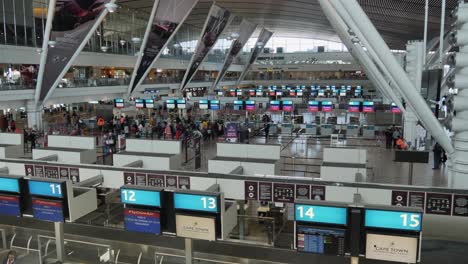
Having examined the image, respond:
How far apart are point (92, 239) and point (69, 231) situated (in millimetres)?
779

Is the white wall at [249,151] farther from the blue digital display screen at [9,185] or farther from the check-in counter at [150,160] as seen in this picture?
the blue digital display screen at [9,185]

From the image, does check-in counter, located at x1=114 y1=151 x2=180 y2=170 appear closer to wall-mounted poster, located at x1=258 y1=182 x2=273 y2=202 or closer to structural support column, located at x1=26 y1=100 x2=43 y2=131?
wall-mounted poster, located at x1=258 y1=182 x2=273 y2=202

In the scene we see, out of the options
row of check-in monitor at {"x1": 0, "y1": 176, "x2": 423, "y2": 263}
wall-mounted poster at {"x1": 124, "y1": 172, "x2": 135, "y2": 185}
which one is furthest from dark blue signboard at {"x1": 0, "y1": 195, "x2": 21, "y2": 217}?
wall-mounted poster at {"x1": 124, "y1": 172, "x2": 135, "y2": 185}

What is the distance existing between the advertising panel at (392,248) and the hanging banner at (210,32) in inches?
1407

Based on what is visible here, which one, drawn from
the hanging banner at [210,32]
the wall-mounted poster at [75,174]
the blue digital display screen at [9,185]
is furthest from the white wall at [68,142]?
the hanging banner at [210,32]

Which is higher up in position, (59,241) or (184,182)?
(184,182)

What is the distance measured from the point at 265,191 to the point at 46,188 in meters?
3.70

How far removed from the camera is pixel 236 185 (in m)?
7.54

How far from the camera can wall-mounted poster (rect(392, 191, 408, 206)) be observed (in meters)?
6.80

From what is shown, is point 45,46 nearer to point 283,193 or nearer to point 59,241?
point 59,241

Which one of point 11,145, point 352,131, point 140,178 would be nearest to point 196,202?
point 140,178

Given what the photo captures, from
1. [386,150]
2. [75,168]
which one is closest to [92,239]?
[75,168]

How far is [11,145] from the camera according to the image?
12.9 meters

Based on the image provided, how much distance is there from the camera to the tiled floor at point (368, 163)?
1420 cm
